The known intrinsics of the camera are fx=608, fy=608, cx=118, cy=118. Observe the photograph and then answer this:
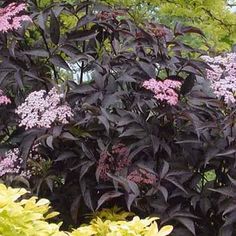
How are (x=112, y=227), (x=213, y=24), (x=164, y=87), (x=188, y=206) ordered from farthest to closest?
1. (x=213, y=24)
2. (x=188, y=206)
3. (x=164, y=87)
4. (x=112, y=227)

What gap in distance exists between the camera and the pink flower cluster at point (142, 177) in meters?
2.30

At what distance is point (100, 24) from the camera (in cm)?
264

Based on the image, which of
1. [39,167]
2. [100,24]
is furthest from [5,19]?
[39,167]

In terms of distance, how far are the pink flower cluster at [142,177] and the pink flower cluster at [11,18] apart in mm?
738

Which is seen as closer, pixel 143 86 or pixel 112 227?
pixel 112 227

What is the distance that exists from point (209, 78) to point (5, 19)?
2.94 feet

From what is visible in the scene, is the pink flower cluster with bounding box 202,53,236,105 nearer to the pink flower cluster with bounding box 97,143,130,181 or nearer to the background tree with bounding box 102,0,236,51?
the pink flower cluster with bounding box 97,143,130,181

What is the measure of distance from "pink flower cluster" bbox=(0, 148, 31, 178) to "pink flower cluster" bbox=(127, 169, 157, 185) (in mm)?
440

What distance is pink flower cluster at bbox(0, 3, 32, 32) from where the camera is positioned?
2.39m

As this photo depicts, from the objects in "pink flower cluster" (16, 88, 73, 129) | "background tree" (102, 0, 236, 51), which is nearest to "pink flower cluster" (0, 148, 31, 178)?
"pink flower cluster" (16, 88, 73, 129)

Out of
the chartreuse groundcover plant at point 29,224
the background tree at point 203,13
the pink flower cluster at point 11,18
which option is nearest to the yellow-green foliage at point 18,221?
the chartreuse groundcover plant at point 29,224

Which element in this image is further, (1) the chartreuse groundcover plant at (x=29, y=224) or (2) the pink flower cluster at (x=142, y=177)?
(2) the pink flower cluster at (x=142, y=177)

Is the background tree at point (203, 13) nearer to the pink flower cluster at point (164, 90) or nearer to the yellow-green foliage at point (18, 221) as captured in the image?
the pink flower cluster at point (164, 90)

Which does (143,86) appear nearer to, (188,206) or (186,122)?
(186,122)
